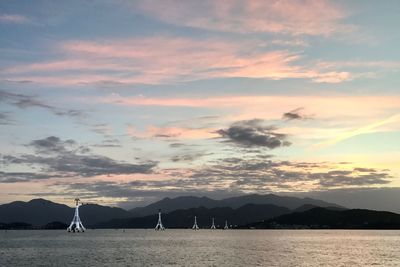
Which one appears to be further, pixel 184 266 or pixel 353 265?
pixel 353 265

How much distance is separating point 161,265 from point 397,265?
6068cm

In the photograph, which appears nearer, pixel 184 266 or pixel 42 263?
pixel 184 266

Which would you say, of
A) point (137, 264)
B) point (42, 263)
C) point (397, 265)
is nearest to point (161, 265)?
point (137, 264)

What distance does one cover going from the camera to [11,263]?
132 metres

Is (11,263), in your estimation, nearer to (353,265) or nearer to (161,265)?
(161,265)

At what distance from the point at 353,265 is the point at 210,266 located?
38003 mm

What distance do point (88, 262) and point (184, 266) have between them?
2811 centimetres

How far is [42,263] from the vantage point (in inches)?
5089

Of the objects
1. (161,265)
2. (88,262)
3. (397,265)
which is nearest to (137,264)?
(161,265)

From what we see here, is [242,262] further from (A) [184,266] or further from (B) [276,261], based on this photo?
(A) [184,266]

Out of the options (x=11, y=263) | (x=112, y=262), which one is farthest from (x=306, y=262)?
(x=11, y=263)

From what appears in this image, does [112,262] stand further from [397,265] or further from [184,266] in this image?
[397,265]

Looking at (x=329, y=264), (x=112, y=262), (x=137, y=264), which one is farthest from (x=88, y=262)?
(x=329, y=264)

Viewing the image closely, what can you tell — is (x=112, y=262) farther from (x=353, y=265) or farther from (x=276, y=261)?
(x=353, y=265)
